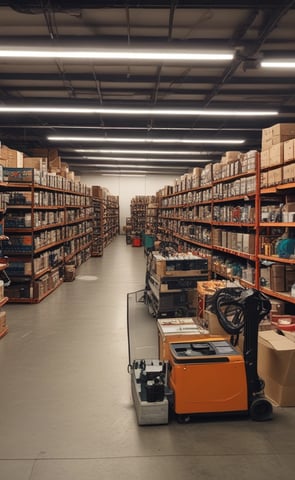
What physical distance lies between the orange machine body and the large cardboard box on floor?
1.40 ft

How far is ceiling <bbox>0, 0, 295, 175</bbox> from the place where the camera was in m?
5.43

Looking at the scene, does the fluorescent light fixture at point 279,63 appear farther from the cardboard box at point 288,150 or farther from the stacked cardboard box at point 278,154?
the cardboard box at point 288,150

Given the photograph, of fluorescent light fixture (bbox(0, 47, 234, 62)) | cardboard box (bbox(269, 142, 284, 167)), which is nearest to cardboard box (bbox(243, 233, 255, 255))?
cardboard box (bbox(269, 142, 284, 167))

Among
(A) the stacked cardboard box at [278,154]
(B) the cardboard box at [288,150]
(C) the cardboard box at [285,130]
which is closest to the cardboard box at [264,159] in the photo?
(A) the stacked cardboard box at [278,154]

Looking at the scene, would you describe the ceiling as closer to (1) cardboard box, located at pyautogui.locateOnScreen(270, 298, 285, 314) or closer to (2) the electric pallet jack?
(1) cardboard box, located at pyautogui.locateOnScreen(270, 298, 285, 314)

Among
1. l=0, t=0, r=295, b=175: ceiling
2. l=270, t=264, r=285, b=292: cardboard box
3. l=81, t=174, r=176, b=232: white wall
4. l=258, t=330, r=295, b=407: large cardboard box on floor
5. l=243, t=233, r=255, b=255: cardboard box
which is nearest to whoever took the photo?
l=258, t=330, r=295, b=407: large cardboard box on floor

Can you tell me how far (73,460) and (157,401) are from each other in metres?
0.76

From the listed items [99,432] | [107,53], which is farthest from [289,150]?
[99,432]

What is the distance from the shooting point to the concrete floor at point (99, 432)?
251cm

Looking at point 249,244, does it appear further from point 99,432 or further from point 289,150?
point 99,432

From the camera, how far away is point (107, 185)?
27906mm

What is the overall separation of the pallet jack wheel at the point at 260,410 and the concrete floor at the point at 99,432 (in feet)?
0.19

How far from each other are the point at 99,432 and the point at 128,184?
25.7 m

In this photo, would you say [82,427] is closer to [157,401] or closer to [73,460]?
[73,460]
